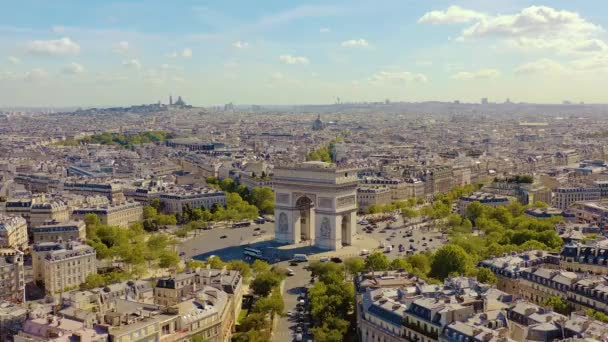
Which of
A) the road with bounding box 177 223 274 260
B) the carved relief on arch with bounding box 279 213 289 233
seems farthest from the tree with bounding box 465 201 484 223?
the carved relief on arch with bounding box 279 213 289 233

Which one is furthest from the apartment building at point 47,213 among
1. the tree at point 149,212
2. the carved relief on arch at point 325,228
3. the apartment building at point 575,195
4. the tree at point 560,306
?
the apartment building at point 575,195

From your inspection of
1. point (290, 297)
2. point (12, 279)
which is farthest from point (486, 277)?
point (12, 279)

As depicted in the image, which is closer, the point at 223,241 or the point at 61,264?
the point at 61,264

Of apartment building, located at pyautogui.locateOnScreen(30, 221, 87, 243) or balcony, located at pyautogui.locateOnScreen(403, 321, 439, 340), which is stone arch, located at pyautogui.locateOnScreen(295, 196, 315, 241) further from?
balcony, located at pyautogui.locateOnScreen(403, 321, 439, 340)

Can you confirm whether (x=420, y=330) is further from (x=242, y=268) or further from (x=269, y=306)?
(x=242, y=268)

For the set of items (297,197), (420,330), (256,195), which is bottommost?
(256,195)

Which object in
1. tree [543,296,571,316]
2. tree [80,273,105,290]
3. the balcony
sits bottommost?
tree [80,273,105,290]
